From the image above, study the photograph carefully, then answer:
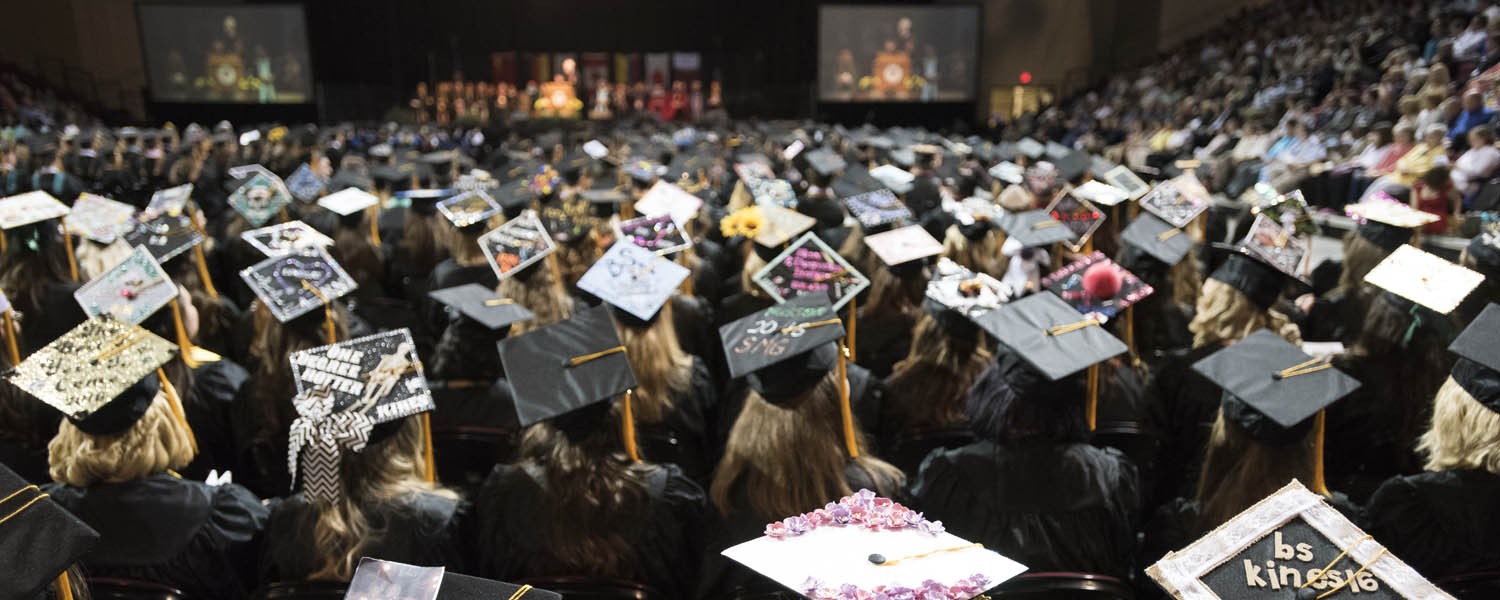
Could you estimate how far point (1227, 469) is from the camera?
7.06ft

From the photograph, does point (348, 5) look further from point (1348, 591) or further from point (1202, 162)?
point (1348, 591)

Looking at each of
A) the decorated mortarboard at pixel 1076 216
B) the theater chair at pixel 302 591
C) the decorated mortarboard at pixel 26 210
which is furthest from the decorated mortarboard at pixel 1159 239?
the decorated mortarboard at pixel 26 210

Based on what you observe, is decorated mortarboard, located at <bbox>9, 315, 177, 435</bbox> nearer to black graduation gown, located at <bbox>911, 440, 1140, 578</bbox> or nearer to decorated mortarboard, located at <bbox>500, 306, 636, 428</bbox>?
decorated mortarboard, located at <bbox>500, 306, 636, 428</bbox>

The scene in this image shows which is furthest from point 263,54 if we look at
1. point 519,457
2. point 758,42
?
point 519,457

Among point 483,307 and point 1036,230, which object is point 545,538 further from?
point 1036,230

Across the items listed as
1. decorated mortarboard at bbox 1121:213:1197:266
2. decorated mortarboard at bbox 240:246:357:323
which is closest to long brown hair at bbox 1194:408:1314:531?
decorated mortarboard at bbox 1121:213:1197:266

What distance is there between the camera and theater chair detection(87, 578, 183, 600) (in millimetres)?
1955

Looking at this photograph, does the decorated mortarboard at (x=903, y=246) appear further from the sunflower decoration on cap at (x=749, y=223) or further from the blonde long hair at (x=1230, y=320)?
the blonde long hair at (x=1230, y=320)

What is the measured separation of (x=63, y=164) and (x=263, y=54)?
48.9 ft

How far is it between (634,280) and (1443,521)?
259 cm

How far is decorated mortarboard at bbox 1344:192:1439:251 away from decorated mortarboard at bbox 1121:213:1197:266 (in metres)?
0.68

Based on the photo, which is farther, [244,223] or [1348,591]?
[244,223]

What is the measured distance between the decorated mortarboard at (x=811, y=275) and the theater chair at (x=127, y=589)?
210 centimetres

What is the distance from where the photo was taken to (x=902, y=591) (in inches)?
45.1
